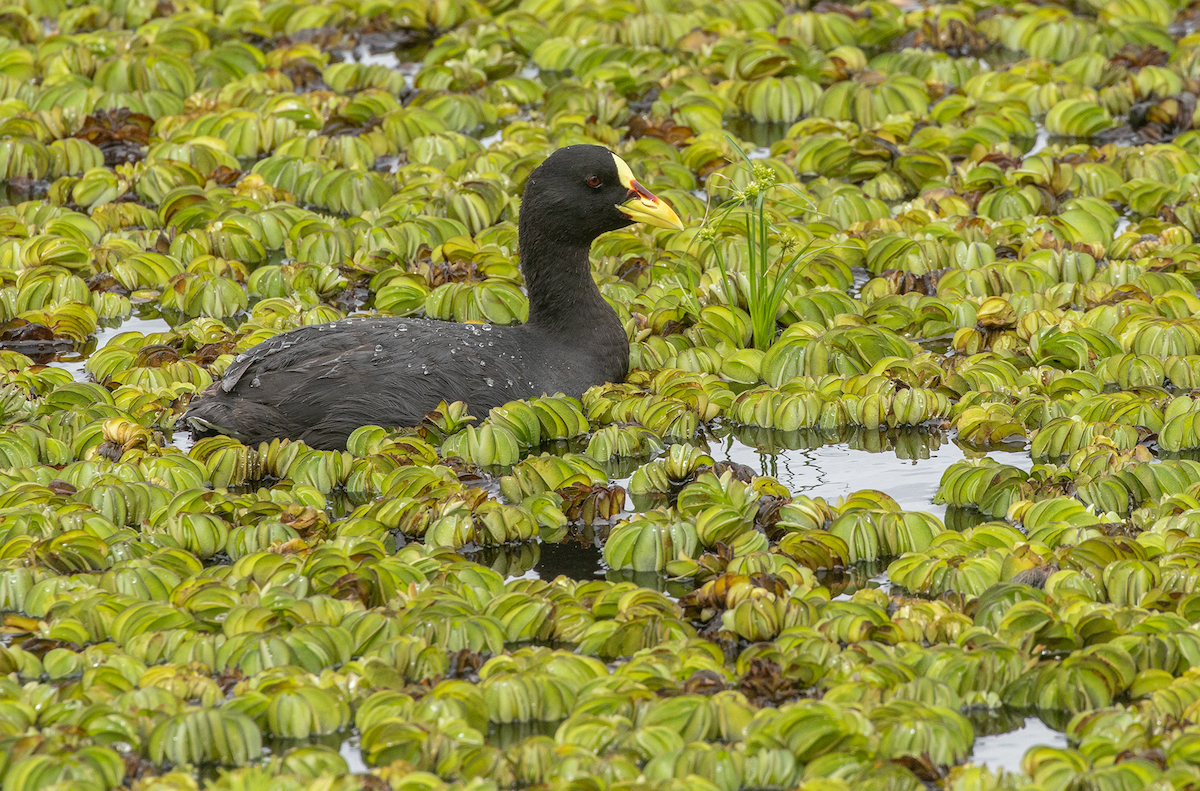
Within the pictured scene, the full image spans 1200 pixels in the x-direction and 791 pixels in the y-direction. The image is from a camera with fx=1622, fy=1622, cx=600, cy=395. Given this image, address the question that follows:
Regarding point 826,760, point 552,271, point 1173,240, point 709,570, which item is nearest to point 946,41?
point 1173,240

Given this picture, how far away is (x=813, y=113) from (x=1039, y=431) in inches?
212

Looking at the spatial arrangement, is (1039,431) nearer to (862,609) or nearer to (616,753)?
(862,609)

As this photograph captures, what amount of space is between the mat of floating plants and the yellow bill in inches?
10.6

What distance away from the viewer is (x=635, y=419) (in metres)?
8.47

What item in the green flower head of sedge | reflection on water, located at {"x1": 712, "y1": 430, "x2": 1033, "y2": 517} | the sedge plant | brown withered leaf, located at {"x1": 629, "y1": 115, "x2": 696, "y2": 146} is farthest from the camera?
brown withered leaf, located at {"x1": 629, "y1": 115, "x2": 696, "y2": 146}

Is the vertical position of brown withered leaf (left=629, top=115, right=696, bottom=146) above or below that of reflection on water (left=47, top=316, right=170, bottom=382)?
above

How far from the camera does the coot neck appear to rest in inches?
348

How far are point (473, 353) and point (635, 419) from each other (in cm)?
91

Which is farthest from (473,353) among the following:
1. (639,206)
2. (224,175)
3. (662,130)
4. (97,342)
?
(662,130)

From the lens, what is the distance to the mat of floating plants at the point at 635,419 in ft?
18.7

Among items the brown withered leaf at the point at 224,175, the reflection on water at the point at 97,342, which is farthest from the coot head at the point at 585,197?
the brown withered leaf at the point at 224,175

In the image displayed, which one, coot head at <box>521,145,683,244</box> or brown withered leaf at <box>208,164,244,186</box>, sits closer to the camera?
coot head at <box>521,145,683,244</box>

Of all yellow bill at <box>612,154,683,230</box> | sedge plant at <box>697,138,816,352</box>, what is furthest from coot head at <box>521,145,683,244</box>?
sedge plant at <box>697,138,816,352</box>

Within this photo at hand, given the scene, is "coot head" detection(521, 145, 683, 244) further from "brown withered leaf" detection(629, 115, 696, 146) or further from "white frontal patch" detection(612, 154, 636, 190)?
"brown withered leaf" detection(629, 115, 696, 146)
